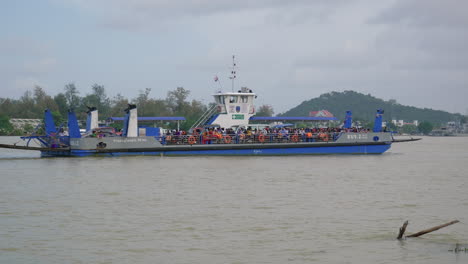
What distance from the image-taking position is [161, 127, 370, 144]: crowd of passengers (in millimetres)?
34344

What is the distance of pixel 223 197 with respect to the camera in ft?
62.3

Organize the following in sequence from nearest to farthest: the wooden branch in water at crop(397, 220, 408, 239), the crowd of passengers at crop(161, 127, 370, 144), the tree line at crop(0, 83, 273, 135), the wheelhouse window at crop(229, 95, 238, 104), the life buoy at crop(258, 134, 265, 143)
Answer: the wooden branch in water at crop(397, 220, 408, 239) → the crowd of passengers at crop(161, 127, 370, 144) → the life buoy at crop(258, 134, 265, 143) → the wheelhouse window at crop(229, 95, 238, 104) → the tree line at crop(0, 83, 273, 135)

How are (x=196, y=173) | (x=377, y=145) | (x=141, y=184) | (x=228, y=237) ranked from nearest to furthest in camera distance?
(x=228, y=237) → (x=141, y=184) → (x=196, y=173) → (x=377, y=145)

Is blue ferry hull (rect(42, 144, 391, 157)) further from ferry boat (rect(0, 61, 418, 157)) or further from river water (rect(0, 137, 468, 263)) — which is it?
river water (rect(0, 137, 468, 263))

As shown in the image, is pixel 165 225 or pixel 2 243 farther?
pixel 165 225

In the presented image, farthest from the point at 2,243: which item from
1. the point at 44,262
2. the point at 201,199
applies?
the point at 201,199

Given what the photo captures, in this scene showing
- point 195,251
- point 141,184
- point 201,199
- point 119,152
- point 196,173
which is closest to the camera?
point 195,251

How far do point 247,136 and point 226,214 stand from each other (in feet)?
62.5

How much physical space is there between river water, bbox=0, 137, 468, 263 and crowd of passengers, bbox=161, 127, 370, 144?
239 inches

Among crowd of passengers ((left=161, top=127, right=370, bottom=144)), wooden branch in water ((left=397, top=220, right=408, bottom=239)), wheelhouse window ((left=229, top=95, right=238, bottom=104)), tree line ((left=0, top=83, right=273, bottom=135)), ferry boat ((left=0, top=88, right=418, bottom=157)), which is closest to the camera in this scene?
wooden branch in water ((left=397, top=220, right=408, bottom=239))

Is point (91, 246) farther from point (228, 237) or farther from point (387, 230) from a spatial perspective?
point (387, 230)

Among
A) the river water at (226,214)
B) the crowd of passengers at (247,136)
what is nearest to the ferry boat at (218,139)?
the crowd of passengers at (247,136)

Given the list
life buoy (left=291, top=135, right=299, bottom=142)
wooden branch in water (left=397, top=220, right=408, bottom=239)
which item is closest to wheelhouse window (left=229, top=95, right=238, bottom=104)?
life buoy (left=291, top=135, right=299, bottom=142)

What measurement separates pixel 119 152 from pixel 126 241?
19.9m
